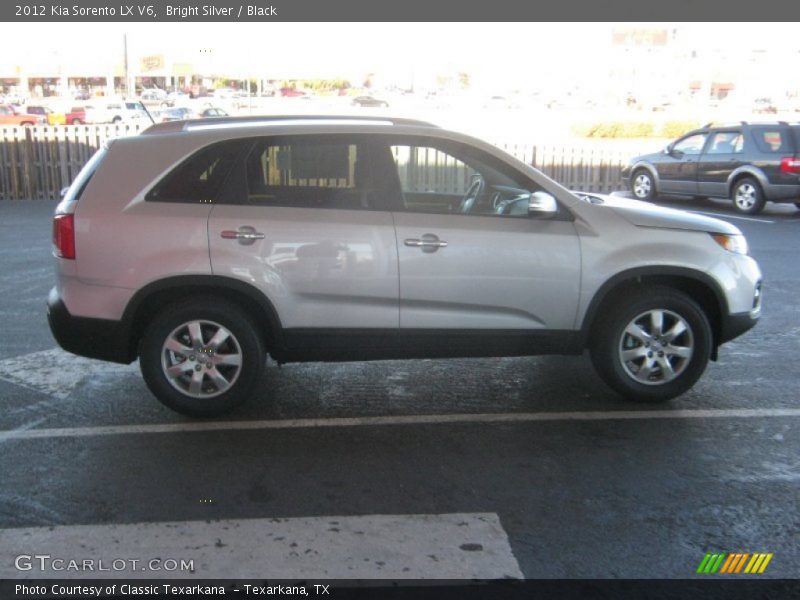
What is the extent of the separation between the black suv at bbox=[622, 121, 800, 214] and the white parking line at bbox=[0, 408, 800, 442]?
10.9 metres

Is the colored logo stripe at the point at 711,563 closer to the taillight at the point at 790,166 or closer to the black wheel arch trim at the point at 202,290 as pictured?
the black wheel arch trim at the point at 202,290

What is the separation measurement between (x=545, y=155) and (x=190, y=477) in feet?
50.2

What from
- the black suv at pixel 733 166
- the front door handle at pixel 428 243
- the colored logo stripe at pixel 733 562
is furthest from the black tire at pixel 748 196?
the colored logo stripe at pixel 733 562

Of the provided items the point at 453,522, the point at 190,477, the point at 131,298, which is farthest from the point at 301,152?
the point at 453,522

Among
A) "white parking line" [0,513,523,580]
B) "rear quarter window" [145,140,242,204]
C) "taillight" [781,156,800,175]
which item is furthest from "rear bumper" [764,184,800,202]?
"white parking line" [0,513,523,580]

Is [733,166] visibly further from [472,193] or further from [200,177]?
[200,177]

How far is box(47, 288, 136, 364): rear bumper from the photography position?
16.6ft

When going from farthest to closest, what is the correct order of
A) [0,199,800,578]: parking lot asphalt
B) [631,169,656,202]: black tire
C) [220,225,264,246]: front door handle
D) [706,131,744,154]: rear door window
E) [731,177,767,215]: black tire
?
[631,169,656,202]: black tire
[706,131,744,154]: rear door window
[731,177,767,215]: black tire
[220,225,264,246]: front door handle
[0,199,800,578]: parking lot asphalt

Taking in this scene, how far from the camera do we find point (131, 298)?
4.99m

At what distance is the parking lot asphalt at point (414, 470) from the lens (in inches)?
143

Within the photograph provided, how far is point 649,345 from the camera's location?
5371 mm

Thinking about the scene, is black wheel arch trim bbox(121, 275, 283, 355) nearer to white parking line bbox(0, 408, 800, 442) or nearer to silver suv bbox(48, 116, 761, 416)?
silver suv bbox(48, 116, 761, 416)

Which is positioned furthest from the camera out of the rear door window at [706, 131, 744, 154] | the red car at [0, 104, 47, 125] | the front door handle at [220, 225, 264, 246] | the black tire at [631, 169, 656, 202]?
Result: the red car at [0, 104, 47, 125]
